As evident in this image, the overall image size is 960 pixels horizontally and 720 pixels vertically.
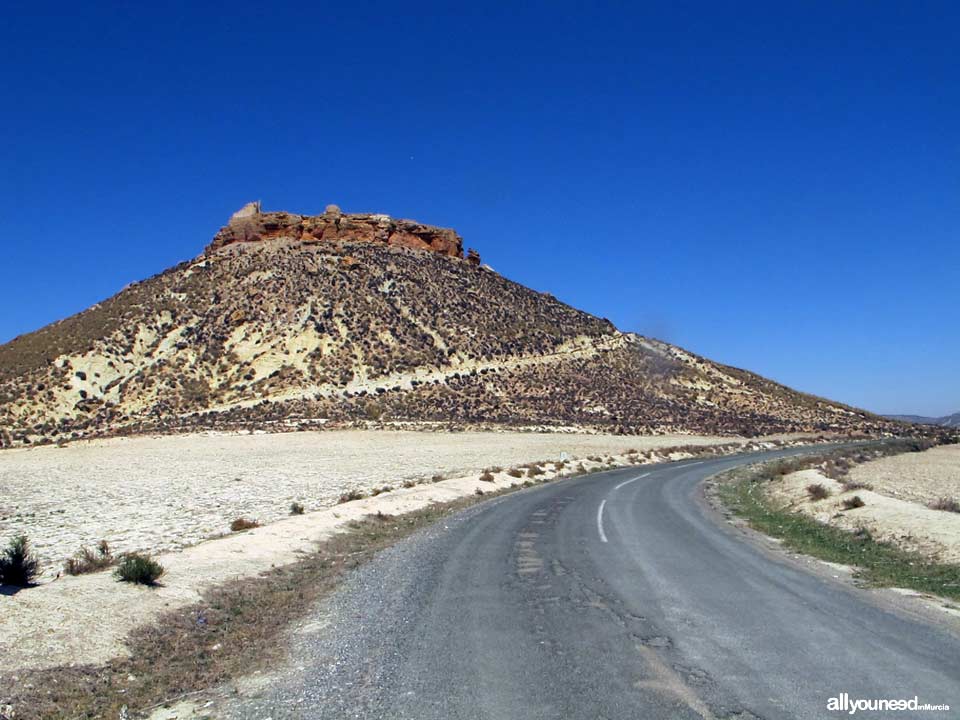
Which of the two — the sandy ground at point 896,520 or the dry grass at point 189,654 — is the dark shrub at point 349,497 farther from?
the sandy ground at point 896,520

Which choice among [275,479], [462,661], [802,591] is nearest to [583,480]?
[275,479]

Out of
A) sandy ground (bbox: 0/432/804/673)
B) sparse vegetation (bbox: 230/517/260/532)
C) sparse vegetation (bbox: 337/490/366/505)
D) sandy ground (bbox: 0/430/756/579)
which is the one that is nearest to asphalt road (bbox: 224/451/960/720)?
sandy ground (bbox: 0/432/804/673)

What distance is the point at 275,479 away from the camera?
1236 inches

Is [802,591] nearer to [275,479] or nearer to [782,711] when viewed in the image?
[782,711]

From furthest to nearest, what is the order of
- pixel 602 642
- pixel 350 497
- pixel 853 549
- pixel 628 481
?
1. pixel 628 481
2. pixel 350 497
3. pixel 853 549
4. pixel 602 642

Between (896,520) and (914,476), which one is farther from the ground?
(914,476)

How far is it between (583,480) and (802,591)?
23.5 metres

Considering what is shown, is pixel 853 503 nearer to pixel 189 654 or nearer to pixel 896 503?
pixel 896 503

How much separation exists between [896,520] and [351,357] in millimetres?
64281

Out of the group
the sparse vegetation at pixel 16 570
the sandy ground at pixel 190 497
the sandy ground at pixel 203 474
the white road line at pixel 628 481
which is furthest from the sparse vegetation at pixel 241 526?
the white road line at pixel 628 481

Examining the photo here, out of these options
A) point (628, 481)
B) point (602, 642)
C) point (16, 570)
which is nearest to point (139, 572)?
point (16, 570)

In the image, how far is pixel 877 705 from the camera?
6227 millimetres

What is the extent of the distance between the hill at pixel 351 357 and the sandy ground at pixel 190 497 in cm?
1165

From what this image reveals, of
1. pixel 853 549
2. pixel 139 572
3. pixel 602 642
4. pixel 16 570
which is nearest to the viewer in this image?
pixel 602 642
